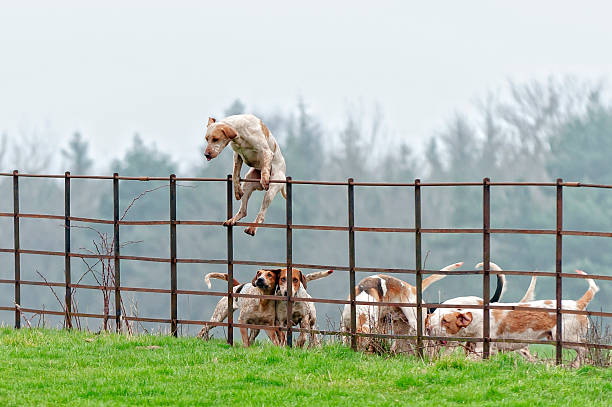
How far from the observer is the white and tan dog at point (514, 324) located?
991 centimetres

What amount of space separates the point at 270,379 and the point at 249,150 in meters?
2.50

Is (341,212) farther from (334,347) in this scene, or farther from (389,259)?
(334,347)

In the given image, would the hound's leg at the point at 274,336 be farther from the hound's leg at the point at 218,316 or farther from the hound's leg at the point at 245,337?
the hound's leg at the point at 218,316

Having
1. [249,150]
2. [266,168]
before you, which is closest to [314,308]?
[266,168]

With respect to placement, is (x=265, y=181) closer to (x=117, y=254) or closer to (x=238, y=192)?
(x=238, y=192)

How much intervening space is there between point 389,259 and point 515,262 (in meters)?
5.18

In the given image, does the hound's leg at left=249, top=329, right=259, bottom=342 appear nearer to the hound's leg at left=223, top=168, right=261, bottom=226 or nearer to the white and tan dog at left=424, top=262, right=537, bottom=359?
the hound's leg at left=223, top=168, right=261, bottom=226

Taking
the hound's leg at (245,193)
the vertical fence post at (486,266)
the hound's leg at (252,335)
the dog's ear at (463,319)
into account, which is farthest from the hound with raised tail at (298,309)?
the vertical fence post at (486,266)

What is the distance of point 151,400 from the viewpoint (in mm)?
7273

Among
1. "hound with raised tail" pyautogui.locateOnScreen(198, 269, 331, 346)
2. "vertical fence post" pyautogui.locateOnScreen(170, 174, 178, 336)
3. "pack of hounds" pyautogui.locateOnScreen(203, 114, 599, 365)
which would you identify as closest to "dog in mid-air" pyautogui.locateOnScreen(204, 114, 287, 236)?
"pack of hounds" pyautogui.locateOnScreen(203, 114, 599, 365)

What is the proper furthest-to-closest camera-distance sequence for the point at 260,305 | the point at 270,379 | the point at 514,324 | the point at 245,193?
the point at 514,324, the point at 260,305, the point at 245,193, the point at 270,379

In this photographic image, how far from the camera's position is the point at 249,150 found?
371 inches

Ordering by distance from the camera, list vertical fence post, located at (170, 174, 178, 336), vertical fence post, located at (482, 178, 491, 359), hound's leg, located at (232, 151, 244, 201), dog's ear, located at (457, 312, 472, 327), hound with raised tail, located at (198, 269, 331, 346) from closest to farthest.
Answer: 1. vertical fence post, located at (482, 178, 491, 359)
2. hound's leg, located at (232, 151, 244, 201)
3. hound with raised tail, located at (198, 269, 331, 346)
4. vertical fence post, located at (170, 174, 178, 336)
5. dog's ear, located at (457, 312, 472, 327)

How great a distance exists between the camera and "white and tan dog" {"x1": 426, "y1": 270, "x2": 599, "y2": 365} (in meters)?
9.91
